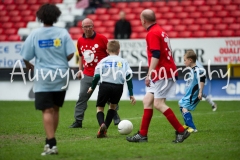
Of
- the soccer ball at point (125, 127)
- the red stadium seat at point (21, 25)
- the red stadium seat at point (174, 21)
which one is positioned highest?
the soccer ball at point (125, 127)

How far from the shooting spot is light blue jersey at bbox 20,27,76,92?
7.46 m

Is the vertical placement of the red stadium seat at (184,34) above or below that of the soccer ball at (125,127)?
below

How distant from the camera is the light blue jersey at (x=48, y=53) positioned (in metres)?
7.46

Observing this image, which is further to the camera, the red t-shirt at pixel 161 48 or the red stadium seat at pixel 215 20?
the red stadium seat at pixel 215 20

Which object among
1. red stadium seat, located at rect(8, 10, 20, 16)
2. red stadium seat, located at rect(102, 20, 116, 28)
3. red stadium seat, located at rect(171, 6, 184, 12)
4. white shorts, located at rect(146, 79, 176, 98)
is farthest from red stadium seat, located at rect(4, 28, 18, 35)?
white shorts, located at rect(146, 79, 176, 98)

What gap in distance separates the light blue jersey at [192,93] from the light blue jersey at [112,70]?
4.92 ft

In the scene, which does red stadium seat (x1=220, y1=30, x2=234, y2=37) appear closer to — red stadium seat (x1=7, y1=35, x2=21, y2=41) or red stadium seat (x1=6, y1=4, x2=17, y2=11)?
red stadium seat (x1=7, y1=35, x2=21, y2=41)

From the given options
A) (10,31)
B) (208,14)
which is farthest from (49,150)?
(10,31)

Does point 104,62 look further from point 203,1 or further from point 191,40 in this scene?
point 203,1

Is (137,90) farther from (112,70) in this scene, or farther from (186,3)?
(112,70)

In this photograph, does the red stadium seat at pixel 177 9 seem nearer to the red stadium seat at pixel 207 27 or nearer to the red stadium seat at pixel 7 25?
the red stadium seat at pixel 207 27

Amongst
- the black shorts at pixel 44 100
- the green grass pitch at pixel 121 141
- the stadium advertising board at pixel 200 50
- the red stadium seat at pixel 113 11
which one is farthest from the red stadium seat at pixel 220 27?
the black shorts at pixel 44 100

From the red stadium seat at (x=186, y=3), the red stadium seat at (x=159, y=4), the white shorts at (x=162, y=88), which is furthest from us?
the red stadium seat at (x=159, y=4)

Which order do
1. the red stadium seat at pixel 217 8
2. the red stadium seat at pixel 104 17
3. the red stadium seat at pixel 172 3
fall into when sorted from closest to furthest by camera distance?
the red stadium seat at pixel 217 8, the red stadium seat at pixel 172 3, the red stadium seat at pixel 104 17
